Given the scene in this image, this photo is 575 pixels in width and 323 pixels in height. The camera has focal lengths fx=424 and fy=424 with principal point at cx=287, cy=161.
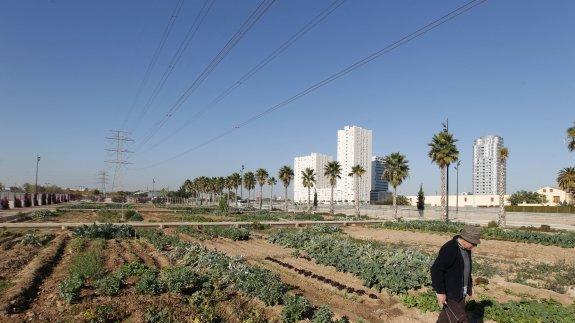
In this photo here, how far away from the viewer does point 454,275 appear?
6.69m

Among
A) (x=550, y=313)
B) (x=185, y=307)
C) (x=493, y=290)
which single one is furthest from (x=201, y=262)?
(x=550, y=313)

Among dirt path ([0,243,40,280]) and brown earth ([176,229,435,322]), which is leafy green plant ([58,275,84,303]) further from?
brown earth ([176,229,435,322])

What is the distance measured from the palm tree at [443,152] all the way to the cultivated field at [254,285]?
28568 mm

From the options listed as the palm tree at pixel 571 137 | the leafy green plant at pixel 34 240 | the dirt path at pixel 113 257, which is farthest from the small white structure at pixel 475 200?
the leafy green plant at pixel 34 240

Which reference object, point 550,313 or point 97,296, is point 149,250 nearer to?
point 97,296

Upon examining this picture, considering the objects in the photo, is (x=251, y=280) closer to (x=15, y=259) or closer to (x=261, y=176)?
(x=15, y=259)

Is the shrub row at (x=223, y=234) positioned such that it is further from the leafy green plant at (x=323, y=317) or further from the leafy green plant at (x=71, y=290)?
the leafy green plant at (x=323, y=317)

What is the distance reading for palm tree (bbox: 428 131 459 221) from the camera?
5266 cm

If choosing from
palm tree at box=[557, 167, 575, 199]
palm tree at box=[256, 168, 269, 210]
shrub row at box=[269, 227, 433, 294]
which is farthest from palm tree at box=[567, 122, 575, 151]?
palm tree at box=[256, 168, 269, 210]

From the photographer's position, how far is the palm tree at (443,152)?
173 ft

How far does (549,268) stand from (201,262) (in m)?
16.1

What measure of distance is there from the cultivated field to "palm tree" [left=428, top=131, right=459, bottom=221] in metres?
28.6

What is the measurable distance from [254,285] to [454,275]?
698cm

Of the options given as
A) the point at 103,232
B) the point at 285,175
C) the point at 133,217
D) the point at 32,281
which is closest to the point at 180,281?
the point at 32,281
